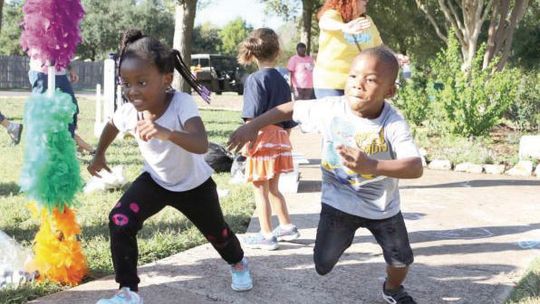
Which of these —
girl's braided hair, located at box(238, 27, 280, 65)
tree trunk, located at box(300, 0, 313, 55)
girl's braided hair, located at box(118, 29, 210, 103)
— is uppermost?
tree trunk, located at box(300, 0, 313, 55)

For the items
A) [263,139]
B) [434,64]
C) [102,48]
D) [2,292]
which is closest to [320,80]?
[263,139]

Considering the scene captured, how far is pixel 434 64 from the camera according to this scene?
9953 millimetres

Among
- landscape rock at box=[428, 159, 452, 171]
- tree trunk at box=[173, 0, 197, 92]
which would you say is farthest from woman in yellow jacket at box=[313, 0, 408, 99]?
tree trunk at box=[173, 0, 197, 92]

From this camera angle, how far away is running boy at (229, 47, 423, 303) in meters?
2.90

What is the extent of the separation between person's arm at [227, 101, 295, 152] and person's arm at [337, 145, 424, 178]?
26.5 inches

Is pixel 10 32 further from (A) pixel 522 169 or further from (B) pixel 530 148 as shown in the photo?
(A) pixel 522 169

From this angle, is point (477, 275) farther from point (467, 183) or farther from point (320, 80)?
point (467, 183)

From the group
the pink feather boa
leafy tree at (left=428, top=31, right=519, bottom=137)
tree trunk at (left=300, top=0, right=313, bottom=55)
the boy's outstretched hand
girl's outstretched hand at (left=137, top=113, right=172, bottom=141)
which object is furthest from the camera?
tree trunk at (left=300, top=0, right=313, bottom=55)

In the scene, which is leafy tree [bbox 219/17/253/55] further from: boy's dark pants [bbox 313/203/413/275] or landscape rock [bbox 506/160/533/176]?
boy's dark pants [bbox 313/203/413/275]

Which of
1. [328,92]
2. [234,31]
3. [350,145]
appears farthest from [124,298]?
[234,31]

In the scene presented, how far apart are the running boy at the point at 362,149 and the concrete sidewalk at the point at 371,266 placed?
34 centimetres

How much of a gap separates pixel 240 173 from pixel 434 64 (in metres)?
5.00

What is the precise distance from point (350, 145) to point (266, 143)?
1.33 meters

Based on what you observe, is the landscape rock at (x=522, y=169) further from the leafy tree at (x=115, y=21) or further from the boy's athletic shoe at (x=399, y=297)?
the leafy tree at (x=115, y=21)
